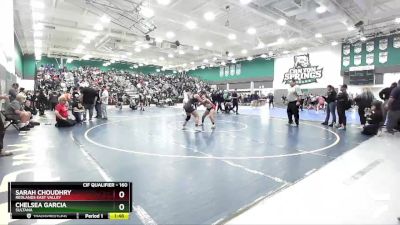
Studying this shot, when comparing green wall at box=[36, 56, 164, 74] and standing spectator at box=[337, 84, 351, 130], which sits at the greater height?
green wall at box=[36, 56, 164, 74]

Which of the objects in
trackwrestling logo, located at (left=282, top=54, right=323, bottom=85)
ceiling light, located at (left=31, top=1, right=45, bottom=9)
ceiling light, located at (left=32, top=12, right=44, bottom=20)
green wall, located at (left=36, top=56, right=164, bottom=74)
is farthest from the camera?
green wall, located at (left=36, top=56, right=164, bottom=74)

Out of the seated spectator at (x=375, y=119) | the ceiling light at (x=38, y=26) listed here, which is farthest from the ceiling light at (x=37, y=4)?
the seated spectator at (x=375, y=119)

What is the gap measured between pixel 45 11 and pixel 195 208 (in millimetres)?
14808

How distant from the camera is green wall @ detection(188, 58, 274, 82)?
1230 inches

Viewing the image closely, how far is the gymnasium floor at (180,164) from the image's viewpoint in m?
2.92

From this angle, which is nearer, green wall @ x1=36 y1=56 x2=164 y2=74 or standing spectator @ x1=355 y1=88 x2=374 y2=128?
standing spectator @ x1=355 y1=88 x2=374 y2=128

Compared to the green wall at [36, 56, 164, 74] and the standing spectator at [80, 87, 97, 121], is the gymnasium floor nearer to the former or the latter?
the standing spectator at [80, 87, 97, 121]

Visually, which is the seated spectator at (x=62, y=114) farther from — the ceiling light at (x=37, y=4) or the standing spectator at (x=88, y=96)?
the ceiling light at (x=37, y=4)

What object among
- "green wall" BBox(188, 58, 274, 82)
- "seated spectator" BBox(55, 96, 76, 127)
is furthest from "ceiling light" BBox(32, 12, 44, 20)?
"green wall" BBox(188, 58, 274, 82)

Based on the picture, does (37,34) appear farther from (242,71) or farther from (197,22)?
(242,71)

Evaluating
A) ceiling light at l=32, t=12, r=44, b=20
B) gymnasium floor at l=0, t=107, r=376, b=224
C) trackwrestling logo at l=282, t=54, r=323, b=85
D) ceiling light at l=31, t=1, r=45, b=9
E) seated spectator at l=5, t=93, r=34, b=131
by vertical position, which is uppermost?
ceiling light at l=32, t=12, r=44, b=20
